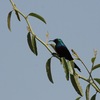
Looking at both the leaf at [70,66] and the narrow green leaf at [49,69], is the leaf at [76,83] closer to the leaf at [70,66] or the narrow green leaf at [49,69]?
the leaf at [70,66]

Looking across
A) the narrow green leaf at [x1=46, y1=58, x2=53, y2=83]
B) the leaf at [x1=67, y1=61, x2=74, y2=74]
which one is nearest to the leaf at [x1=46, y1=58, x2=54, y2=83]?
the narrow green leaf at [x1=46, y1=58, x2=53, y2=83]

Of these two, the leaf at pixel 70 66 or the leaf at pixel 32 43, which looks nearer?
the leaf at pixel 70 66

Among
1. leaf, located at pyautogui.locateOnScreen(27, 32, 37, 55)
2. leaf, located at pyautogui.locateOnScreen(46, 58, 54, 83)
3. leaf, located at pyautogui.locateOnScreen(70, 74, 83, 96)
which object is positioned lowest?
leaf, located at pyautogui.locateOnScreen(70, 74, 83, 96)

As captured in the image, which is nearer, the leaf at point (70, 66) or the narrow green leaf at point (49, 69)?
the leaf at point (70, 66)

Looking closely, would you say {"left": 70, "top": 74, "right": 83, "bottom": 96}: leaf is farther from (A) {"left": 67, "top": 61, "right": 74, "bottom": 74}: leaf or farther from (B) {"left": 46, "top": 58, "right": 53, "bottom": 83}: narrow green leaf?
(B) {"left": 46, "top": 58, "right": 53, "bottom": 83}: narrow green leaf

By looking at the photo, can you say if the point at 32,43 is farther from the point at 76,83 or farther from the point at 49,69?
the point at 76,83

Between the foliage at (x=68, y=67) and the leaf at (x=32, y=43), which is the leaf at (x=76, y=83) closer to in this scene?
the foliage at (x=68, y=67)

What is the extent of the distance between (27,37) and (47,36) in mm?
211

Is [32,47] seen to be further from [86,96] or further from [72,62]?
[86,96]

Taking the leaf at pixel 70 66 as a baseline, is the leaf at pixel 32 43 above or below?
above

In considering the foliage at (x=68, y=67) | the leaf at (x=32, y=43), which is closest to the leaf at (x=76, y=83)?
the foliage at (x=68, y=67)

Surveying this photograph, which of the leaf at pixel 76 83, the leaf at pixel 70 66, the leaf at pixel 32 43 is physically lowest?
the leaf at pixel 76 83

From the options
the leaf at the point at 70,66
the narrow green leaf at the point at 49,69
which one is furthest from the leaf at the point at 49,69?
the leaf at the point at 70,66

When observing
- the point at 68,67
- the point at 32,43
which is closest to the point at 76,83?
the point at 68,67
